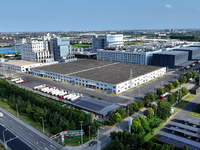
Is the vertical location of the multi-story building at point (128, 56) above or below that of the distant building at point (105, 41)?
below

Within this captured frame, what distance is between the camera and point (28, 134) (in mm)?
35531

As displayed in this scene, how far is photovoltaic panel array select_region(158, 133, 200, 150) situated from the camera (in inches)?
1154

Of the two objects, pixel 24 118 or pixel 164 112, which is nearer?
pixel 164 112

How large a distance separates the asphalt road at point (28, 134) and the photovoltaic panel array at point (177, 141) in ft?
61.0

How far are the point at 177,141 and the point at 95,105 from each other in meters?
20.8

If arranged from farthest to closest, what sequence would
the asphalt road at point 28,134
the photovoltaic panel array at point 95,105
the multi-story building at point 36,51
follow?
the multi-story building at point 36,51 < the photovoltaic panel array at point 95,105 < the asphalt road at point 28,134

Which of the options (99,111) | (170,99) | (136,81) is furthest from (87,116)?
(136,81)

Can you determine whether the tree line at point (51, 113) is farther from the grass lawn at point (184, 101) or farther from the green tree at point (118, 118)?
the grass lawn at point (184, 101)

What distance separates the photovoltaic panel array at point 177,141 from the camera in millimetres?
29305

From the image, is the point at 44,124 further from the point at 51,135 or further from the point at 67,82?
the point at 67,82

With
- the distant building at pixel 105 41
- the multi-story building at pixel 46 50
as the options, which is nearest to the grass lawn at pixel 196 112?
the multi-story building at pixel 46 50

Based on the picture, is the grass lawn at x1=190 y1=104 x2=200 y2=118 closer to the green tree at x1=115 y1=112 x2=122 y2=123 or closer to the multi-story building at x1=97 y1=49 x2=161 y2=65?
the green tree at x1=115 y1=112 x2=122 y2=123

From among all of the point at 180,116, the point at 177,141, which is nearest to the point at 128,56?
the point at 180,116

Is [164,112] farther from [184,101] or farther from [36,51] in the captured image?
[36,51]
